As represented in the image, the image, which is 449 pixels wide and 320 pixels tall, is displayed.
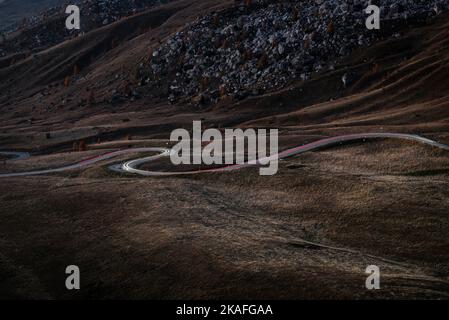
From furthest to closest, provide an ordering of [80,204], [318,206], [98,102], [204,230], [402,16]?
[98,102]
[402,16]
[80,204]
[318,206]
[204,230]

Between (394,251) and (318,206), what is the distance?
13378 mm

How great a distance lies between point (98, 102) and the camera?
180 m

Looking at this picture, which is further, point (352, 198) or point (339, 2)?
point (339, 2)

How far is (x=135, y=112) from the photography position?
158750 mm

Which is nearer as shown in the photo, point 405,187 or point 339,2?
point 405,187

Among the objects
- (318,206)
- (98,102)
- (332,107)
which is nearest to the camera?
(318,206)

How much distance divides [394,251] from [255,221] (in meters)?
15.4

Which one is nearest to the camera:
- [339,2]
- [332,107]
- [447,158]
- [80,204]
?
[80,204]

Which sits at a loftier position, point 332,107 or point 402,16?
point 402,16
